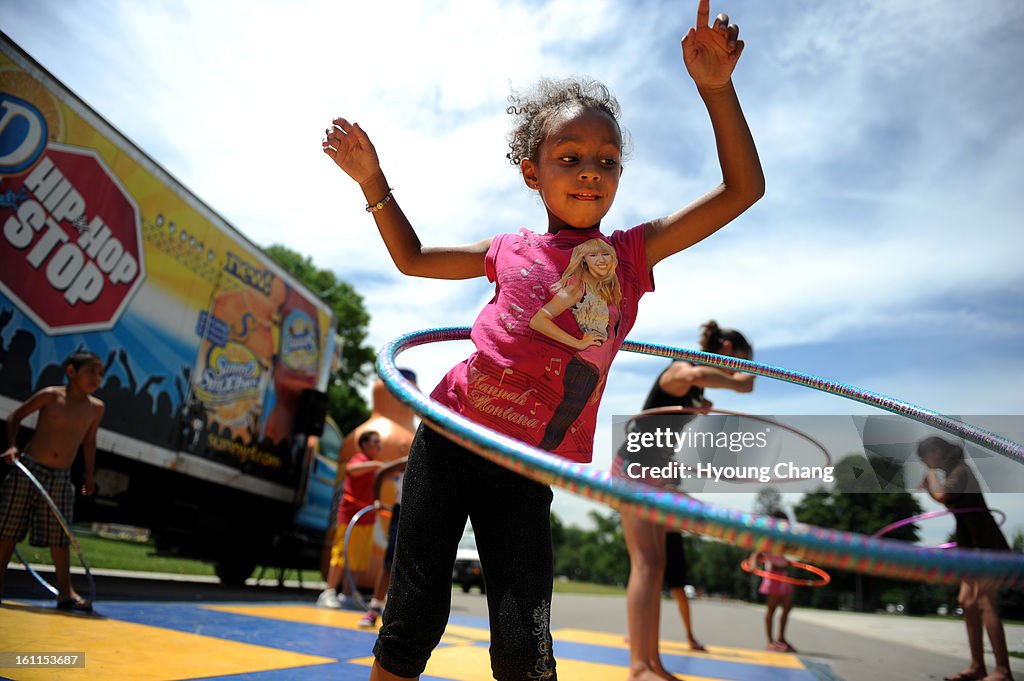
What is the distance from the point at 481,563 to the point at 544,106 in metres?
1.46

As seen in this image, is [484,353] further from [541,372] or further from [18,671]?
[18,671]

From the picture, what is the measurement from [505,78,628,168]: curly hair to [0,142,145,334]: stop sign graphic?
4824mm

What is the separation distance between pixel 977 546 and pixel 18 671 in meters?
5.70

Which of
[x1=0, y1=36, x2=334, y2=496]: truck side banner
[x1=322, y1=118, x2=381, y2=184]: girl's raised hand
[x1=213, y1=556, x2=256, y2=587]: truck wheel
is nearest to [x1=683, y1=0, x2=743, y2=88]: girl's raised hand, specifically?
[x1=322, y1=118, x2=381, y2=184]: girl's raised hand

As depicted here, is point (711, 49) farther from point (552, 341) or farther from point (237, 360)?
point (237, 360)

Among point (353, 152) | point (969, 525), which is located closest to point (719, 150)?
point (353, 152)

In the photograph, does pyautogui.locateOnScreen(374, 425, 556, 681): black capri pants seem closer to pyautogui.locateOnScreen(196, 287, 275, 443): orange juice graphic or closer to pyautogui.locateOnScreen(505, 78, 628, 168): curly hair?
pyautogui.locateOnScreen(505, 78, 628, 168): curly hair

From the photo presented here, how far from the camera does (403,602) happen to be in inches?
75.2

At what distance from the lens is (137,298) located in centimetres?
685

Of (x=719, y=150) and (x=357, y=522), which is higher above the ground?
(x=719, y=150)

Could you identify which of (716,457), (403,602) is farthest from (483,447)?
(716,457)

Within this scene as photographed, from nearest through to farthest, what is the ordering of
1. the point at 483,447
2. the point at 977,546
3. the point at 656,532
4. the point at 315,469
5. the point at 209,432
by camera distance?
the point at 483,447 < the point at 656,532 < the point at 977,546 < the point at 209,432 < the point at 315,469

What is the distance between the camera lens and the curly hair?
89.4 inches

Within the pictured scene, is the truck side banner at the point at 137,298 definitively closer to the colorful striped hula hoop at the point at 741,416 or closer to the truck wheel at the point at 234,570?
the truck wheel at the point at 234,570
